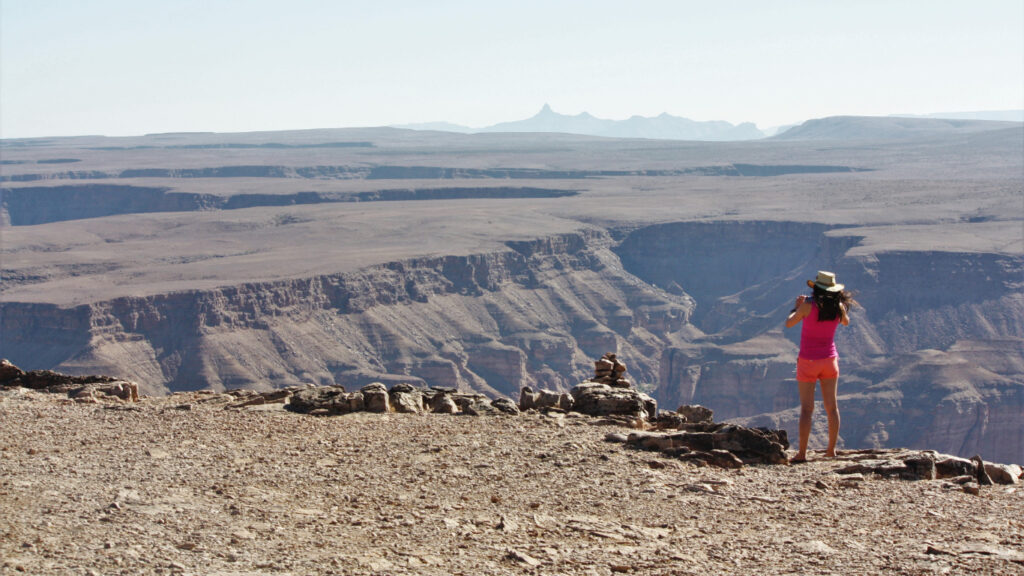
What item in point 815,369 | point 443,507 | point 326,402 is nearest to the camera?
point 443,507

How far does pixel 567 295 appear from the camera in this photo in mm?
108500

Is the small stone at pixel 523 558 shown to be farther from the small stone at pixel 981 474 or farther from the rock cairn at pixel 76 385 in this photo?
the rock cairn at pixel 76 385

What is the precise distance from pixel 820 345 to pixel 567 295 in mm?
95450

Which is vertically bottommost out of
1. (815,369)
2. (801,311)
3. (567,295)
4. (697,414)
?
(567,295)

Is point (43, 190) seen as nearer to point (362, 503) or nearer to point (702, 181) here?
point (702, 181)

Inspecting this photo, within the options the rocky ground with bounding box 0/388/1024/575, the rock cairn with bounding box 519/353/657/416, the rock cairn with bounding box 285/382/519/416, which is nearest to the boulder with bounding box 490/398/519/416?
the rock cairn with bounding box 285/382/519/416

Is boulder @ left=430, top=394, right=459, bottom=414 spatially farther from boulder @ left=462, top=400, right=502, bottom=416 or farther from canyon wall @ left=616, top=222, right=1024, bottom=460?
canyon wall @ left=616, top=222, right=1024, bottom=460

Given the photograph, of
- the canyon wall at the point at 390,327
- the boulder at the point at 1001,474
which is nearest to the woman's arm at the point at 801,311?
the boulder at the point at 1001,474

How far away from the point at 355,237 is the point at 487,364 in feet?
109

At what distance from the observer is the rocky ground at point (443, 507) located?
9242 mm

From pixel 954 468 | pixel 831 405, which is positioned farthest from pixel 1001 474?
pixel 831 405

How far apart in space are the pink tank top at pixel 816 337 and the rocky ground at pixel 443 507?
1071mm

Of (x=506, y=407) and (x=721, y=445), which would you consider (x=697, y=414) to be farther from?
(x=721, y=445)

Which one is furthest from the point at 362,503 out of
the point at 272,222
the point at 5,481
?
the point at 272,222
